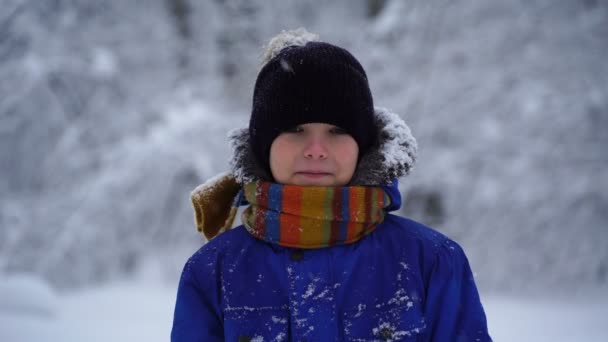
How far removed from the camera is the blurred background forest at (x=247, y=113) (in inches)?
189

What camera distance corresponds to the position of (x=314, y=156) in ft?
3.77

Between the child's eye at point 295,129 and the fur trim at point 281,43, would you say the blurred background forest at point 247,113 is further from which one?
the child's eye at point 295,129

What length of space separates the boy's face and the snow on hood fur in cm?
4

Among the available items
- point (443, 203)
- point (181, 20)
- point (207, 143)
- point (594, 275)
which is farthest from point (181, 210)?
point (594, 275)

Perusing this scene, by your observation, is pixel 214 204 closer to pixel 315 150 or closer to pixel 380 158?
pixel 315 150

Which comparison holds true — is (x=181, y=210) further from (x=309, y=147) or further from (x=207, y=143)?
(x=309, y=147)

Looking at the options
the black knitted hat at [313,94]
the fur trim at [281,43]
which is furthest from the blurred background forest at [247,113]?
the black knitted hat at [313,94]

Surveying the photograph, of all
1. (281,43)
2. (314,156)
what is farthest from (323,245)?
(281,43)

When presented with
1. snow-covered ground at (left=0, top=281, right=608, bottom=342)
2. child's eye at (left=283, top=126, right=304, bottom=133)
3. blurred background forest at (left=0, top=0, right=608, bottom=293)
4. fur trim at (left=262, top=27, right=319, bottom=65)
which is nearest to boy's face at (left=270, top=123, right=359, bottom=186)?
child's eye at (left=283, top=126, right=304, bottom=133)

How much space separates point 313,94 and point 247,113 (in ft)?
15.5

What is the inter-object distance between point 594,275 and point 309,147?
4753 millimetres

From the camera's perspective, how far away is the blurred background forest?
15.8 ft

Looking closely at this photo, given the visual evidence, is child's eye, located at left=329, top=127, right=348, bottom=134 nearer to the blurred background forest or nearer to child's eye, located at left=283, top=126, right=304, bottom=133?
child's eye, located at left=283, top=126, right=304, bottom=133

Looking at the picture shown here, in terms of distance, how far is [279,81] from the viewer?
1215 millimetres
